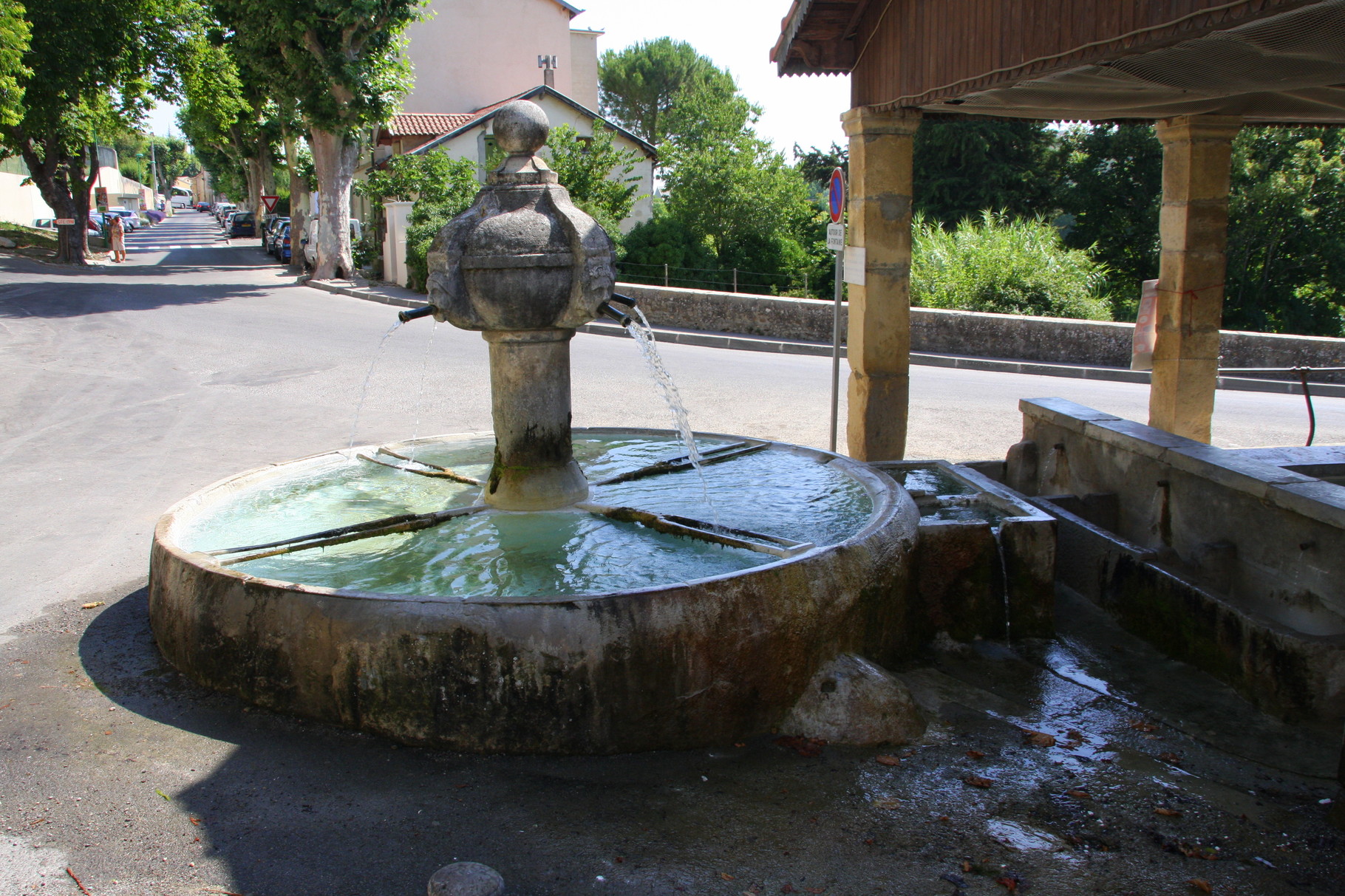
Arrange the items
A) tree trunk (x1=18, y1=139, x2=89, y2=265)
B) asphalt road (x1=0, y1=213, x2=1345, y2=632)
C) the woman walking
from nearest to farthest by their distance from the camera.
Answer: asphalt road (x1=0, y1=213, x2=1345, y2=632) < tree trunk (x1=18, y1=139, x2=89, y2=265) < the woman walking

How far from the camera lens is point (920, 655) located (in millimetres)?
5070

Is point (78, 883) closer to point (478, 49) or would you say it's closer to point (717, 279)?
point (717, 279)

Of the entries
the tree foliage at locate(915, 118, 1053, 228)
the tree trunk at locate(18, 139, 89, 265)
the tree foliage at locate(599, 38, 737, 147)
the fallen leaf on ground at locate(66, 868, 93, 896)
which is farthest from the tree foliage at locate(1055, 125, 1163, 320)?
the tree foliage at locate(599, 38, 737, 147)

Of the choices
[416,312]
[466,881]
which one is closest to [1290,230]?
[416,312]

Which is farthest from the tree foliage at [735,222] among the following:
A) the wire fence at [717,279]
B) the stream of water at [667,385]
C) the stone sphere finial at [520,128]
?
the stone sphere finial at [520,128]

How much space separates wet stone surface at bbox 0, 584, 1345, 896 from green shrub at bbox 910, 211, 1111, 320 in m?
16.4

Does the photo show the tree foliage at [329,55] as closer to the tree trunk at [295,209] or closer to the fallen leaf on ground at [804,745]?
the tree trunk at [295,209]

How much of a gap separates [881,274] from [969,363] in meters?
8.75

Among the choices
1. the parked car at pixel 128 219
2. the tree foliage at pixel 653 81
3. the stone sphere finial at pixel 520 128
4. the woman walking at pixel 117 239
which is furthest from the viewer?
the tree foliage at pixel 653 81

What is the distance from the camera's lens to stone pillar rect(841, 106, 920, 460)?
8.05 metres

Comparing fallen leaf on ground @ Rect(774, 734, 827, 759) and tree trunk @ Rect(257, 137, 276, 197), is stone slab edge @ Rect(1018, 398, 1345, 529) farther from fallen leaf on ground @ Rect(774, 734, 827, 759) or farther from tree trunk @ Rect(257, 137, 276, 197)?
tree trunk @ Rect(257, 137, 276, 197)

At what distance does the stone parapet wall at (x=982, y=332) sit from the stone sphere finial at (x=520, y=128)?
485 inches

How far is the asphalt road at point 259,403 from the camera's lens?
7270 mm

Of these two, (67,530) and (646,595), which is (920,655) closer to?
(646,595)
